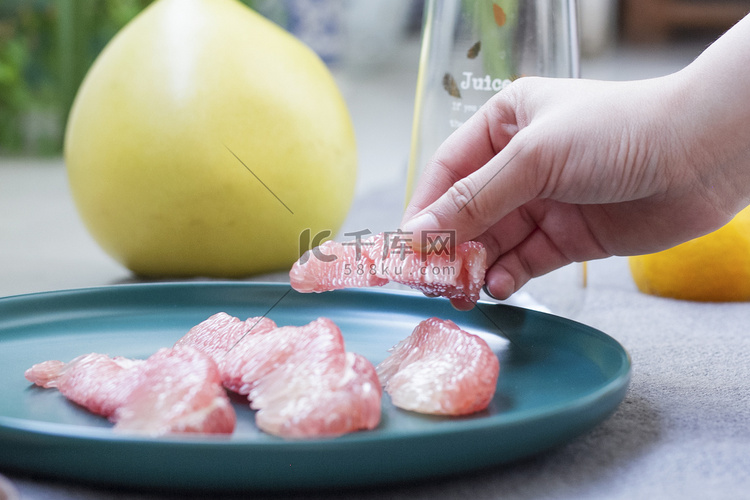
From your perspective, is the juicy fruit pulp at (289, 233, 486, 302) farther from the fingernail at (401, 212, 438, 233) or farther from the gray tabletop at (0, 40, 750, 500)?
the gray tabletop at (0, 40, 750, 500)

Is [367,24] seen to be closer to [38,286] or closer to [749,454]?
[38,286]

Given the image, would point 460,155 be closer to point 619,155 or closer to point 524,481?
point 619,155

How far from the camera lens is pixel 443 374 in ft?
1.61

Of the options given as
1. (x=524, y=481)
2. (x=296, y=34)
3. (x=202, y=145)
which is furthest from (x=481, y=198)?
(x=296, y=34)

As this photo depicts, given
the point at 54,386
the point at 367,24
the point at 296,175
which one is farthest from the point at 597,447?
the point at 367,24

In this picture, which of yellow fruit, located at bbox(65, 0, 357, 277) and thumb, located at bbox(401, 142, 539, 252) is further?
yellow fruit, located at bbox(65, 0, 357, 277)

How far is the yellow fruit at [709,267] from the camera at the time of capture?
2.83ft

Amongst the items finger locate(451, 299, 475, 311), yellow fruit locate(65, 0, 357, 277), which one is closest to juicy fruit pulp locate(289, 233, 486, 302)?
finger locate(451, 299, 475, 311)

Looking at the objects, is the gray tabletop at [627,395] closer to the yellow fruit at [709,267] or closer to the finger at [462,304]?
the yellow fruit at [709,267]

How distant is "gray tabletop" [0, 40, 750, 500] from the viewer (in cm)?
42

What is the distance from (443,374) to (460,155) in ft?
0.89

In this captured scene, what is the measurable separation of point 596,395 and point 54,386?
0.37 meters

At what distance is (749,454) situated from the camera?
0.47 meters

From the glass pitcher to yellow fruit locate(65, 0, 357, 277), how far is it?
151 millimetres
